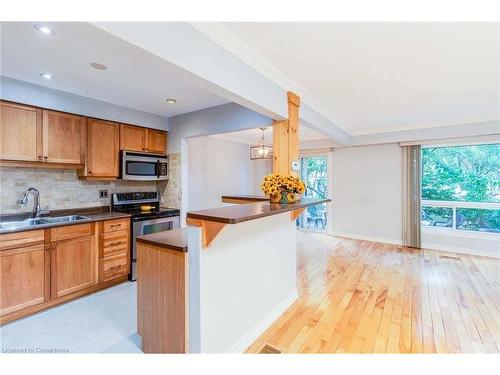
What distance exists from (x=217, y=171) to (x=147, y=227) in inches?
98.1

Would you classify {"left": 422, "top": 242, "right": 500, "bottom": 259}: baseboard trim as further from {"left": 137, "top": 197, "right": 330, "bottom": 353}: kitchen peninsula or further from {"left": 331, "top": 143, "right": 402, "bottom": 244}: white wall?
{"left": 137, "top": 197, "right": 330, "bottom": 353}: kitchen peninsula

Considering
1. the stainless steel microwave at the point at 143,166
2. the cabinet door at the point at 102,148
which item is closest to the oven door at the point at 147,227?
the stainless steel microwave at the point at 143,166

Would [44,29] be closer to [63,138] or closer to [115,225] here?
[63,138]

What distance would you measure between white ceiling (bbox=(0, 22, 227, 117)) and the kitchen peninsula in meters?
1.08

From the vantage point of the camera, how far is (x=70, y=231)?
269 cm

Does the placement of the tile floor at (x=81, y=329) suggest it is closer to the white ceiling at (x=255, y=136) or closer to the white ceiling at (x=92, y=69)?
the white ceiling at (x=92, y=69)

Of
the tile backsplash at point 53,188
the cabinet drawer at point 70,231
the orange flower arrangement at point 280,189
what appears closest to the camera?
the orange flower arrangement at point 280,189

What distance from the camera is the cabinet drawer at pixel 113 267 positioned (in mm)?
2980

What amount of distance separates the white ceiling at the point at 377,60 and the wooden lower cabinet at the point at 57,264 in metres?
2.62

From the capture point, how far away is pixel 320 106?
3469mm

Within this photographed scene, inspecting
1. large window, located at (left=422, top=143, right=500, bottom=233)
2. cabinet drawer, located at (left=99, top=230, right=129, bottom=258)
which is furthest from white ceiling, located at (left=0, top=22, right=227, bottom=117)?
large window, located at (left=422, top=143, right=500, bottom=233)

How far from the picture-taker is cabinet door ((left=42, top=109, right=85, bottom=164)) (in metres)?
2.76

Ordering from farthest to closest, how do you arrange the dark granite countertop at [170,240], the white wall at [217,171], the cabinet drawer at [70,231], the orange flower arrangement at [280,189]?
the white wall at [217,171]
the cabinet drawer at [70,231]
the orange flower arrangement at [280,189]
the dark granite countertop at [170,240]
